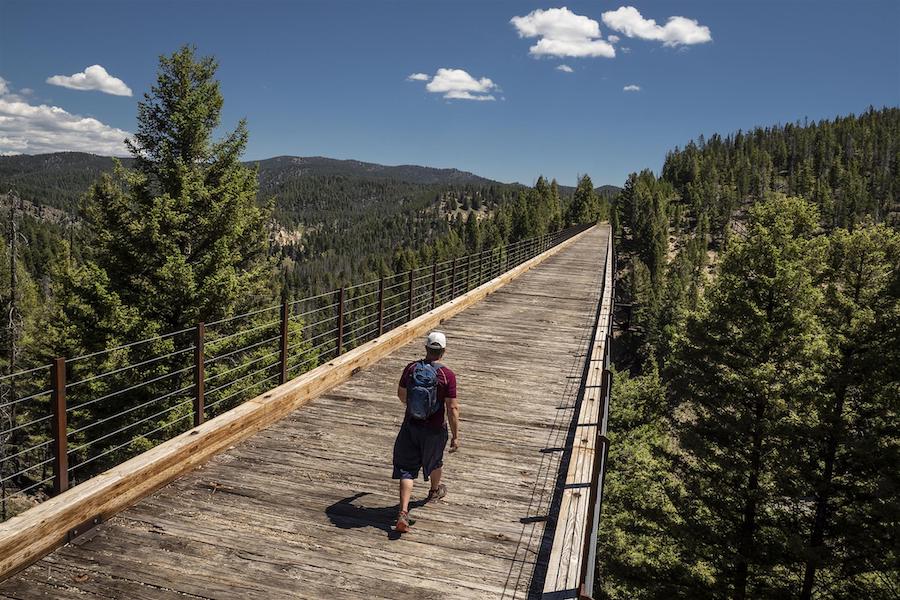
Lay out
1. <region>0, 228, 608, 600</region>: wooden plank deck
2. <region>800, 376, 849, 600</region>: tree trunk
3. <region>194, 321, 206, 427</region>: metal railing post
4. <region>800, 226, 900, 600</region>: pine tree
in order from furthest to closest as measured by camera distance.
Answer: <region>800, 376, 849, 600</region>: tree trunk → <region>800, 226, 900, 600</region>: pine tree → <region>194, 321, 206, 427</region>: metal railing post → <region>0, 228, 608, 600</region>: wooden plank deck

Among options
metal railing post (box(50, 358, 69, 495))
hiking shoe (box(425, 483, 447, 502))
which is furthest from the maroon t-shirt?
metal railing post (box(50, 358, 69, 495))

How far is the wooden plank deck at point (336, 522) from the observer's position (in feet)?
13.0

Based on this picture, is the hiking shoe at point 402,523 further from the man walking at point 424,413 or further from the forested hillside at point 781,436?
the forested hillside at point 781,436

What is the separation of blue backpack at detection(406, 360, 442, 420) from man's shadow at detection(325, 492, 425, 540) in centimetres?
86

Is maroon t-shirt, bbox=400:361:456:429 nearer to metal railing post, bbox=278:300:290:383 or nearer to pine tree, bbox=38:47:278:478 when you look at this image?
metal railing post, bbox=278:300:290:383

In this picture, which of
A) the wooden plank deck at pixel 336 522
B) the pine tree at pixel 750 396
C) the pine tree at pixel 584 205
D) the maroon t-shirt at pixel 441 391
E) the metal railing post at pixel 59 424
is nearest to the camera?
the wooden plank deck at pixel 336 522

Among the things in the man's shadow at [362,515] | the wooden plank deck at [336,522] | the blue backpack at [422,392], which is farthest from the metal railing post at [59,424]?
the blue backpack at [422,392]

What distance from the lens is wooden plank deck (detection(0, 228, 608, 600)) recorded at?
3953 mm

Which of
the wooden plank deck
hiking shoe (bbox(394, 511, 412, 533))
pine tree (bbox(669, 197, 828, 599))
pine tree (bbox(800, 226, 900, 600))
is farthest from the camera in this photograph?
pine tree (bbox(669, 197, 828, 599))

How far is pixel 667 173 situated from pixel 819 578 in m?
194

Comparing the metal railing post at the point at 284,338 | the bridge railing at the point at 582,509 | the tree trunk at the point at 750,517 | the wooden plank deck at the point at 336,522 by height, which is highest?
the metal railing post at the point at 284,338

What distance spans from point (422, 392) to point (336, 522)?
128 centimetres

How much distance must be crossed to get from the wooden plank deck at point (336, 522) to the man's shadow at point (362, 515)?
0.05 ft

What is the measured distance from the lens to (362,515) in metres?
4.95
